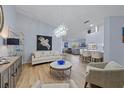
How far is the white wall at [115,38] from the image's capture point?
5859 mm

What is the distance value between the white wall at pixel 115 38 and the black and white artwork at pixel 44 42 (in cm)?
443

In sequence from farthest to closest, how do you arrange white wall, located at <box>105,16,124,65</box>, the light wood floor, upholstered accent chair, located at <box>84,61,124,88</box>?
white wall, located at <box>105,16,124,65</box>, the light wood floor, upholstered accent chair, located at <box>84,61,124,88</box>

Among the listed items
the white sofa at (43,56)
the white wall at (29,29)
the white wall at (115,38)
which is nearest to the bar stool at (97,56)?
the white wall at (115,38)

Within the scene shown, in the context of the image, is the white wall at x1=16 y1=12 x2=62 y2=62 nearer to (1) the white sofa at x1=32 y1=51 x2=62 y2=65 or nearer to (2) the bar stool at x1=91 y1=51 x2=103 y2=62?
(1) the white sofa at x1=32 y1=51 x2=62 y2=65

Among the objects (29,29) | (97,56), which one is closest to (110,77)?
(97,56)

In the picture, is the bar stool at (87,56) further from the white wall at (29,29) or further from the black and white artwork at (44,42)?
the white wall at (29,29)

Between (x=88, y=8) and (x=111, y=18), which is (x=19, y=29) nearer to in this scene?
(x=88, y=8)

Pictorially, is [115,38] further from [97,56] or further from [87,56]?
[87,56]

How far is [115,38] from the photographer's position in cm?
591

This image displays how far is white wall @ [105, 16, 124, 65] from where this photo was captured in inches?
231

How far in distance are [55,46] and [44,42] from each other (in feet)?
3.26

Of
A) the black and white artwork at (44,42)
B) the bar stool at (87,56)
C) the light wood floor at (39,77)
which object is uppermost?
the black and white artwork at (44,42)

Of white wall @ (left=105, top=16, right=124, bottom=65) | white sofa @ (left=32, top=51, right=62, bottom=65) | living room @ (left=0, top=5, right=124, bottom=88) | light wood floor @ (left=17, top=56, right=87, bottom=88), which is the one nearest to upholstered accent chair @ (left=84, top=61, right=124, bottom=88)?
living room @ (left=0, top=5, right=124, bottom=88)
